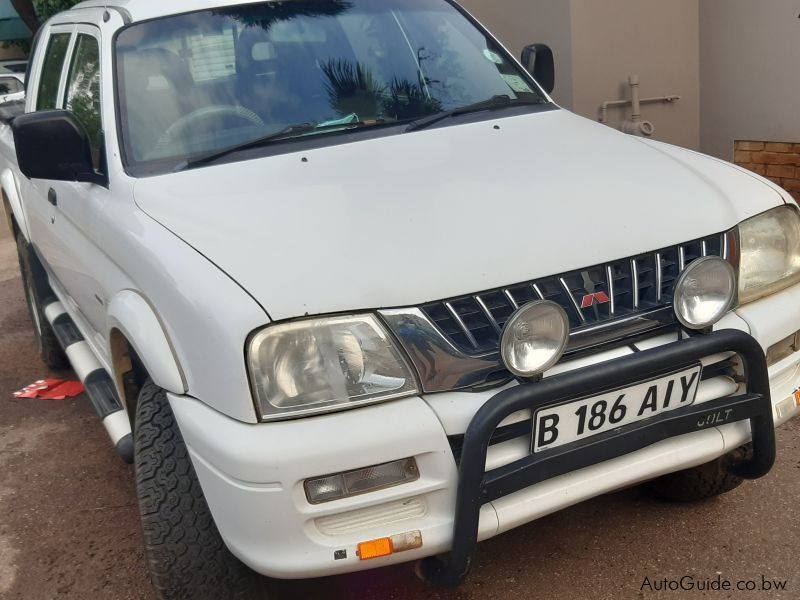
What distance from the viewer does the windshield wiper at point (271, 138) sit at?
2.81 m

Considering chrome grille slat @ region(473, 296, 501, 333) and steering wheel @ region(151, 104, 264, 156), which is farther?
steering wheel @ region(151, 104, 264, 156)

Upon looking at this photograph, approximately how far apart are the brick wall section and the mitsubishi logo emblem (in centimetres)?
430

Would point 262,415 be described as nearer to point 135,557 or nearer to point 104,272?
point 104,272

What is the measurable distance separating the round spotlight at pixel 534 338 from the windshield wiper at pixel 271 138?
118 centimetres

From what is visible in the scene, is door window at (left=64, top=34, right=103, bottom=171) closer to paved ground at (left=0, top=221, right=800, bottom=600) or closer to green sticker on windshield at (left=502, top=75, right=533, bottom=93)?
paved ground at (left=0, top=221, right=800, bottom=600)

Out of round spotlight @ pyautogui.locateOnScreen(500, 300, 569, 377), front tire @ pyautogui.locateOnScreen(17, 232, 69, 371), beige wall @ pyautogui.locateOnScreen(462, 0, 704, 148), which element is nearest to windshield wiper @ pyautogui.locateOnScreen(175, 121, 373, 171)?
round spotlight @ pyautogui.locateOnScreen(500, 300, 569, 377)

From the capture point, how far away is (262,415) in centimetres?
205

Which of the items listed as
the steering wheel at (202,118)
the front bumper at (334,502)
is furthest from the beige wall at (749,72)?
the front bumper at (334,502)

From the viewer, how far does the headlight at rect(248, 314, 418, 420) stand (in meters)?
2.06

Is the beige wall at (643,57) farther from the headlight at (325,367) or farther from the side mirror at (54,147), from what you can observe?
the headlight at (325,367)

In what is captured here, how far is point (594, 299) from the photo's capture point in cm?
227

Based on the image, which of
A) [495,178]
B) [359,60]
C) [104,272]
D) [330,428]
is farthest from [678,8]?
[330,428]

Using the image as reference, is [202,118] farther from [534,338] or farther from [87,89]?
[534,338]

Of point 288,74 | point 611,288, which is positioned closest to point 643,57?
point 288,74
